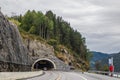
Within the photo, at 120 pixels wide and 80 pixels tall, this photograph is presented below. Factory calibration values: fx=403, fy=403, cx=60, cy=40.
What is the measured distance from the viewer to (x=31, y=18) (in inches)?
6890

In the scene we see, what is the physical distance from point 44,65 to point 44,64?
0.85 m

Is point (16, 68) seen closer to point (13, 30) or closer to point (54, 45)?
point (13, 30)

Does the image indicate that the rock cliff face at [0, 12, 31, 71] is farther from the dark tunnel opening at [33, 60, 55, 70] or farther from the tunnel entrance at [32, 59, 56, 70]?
the dark tunnel opening at [33, 60, 55, 70]

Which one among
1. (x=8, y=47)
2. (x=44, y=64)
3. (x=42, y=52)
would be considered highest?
(x=42, y=52)

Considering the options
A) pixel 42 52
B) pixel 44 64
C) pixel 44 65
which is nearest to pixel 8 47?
pixel 42 52

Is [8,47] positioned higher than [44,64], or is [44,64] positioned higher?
[44,64]

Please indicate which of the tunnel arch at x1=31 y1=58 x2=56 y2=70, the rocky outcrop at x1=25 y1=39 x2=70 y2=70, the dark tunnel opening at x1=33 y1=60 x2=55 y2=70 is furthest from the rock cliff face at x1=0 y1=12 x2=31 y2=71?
the dark tunnel opening at x1=33 y1=60 x2=55 y2=70

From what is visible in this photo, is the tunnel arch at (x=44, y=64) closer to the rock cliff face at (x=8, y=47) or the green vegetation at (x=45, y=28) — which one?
the green vegetation at (x=45, y=28)

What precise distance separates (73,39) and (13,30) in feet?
400

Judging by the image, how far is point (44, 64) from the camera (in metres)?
144

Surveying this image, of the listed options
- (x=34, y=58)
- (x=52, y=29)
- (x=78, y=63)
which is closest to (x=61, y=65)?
(x=34, y=58)

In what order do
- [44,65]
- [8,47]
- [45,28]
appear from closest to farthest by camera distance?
[8,47], [44,65], [45,28]

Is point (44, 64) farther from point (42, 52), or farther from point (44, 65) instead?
point (42, 52)

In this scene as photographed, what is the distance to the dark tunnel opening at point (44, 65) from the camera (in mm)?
137038
